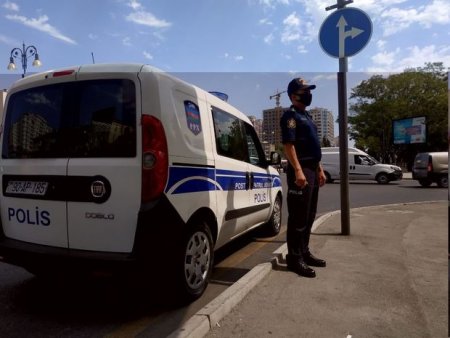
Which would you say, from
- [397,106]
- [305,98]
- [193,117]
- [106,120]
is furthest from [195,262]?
[397,106]

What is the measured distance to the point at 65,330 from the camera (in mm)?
3168

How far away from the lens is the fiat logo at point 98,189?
319cm

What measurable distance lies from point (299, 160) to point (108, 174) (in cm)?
218

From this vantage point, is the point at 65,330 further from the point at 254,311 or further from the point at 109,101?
the point at 109,101

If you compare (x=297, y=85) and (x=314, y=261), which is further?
(x=314, y=261)

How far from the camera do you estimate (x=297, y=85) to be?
15.0ft

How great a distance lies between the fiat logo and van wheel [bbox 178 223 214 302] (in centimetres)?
76

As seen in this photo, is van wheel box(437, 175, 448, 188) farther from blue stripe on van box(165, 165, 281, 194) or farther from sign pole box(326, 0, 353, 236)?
blue stripe on van box(165, 165, 281, 194)

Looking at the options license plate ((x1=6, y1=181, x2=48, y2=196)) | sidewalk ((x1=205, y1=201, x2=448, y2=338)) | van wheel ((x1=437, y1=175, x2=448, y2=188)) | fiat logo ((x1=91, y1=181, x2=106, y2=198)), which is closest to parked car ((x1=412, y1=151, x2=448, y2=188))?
van wheel ((x1=437, y1=175, x2=448, y2=188))

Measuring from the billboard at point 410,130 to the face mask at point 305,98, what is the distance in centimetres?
3890

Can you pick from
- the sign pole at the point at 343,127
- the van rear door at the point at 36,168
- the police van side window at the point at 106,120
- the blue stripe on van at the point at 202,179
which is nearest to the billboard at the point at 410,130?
the sign pole at the point at 343,127

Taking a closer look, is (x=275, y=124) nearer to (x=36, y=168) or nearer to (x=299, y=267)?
(x=299, y=267)

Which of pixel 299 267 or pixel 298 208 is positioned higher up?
pixel 298 208

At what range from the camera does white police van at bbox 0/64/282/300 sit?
3164mm
